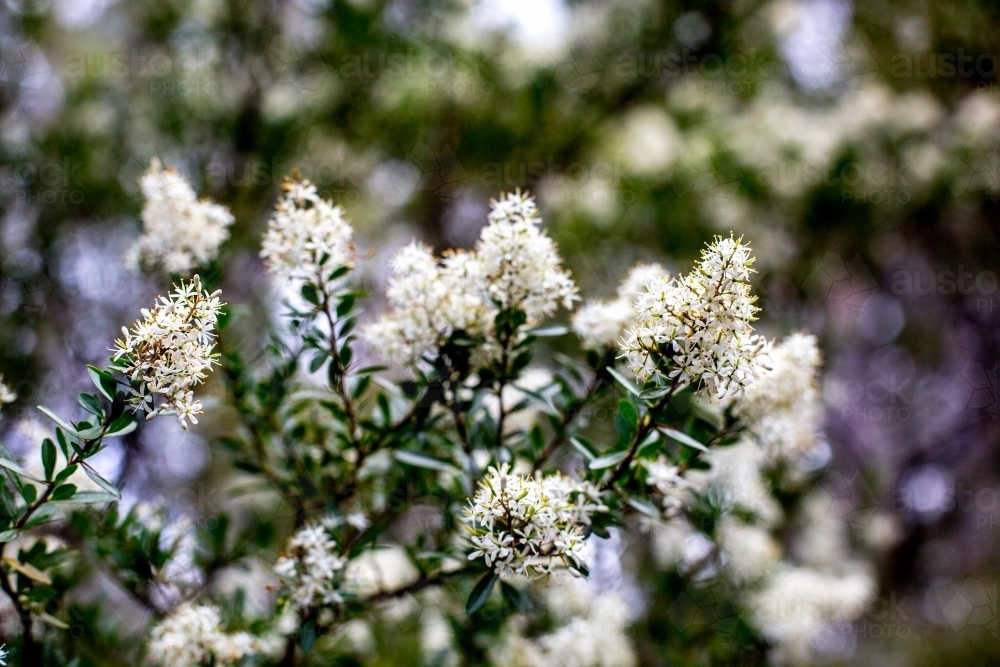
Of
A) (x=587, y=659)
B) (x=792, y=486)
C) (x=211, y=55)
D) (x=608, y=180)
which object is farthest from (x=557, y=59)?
(x=587, y=659)

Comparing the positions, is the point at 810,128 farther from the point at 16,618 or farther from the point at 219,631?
the point at 16,618

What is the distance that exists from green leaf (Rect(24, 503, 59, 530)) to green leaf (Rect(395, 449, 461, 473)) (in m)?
0.59

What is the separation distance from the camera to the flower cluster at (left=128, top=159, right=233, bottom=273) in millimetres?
1488

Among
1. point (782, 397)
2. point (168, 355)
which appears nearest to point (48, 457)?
point (168, 355)

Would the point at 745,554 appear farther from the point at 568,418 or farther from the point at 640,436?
the point at 640,436

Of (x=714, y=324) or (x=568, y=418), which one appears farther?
(x=568, y=418)

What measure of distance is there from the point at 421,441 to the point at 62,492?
2.18ft

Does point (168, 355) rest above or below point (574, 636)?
below

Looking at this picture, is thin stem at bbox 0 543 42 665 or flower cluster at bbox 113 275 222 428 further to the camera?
thin stem at bbox 0 543 42 665

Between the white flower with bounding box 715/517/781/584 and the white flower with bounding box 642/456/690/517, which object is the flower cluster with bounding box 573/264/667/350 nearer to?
the white flower with bounding box 642/456/690/517

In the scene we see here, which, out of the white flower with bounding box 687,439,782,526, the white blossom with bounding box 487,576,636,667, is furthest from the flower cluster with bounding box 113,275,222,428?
the white flower with bounding box 687,439,782,526

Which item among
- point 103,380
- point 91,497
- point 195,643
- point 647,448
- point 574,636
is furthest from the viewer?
point 574,636

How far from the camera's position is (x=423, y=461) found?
1438 millimetres

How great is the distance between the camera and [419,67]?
308 cm
